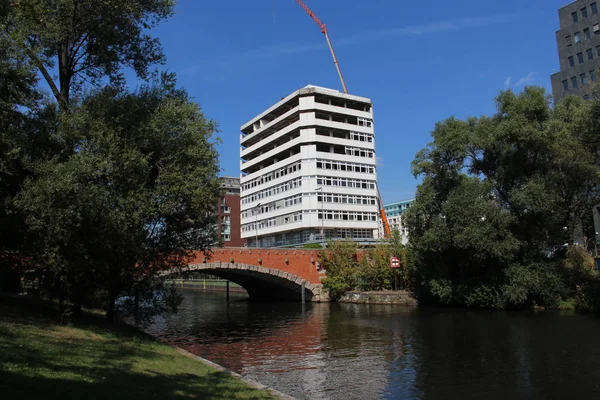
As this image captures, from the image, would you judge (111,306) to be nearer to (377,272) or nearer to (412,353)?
(412,353)

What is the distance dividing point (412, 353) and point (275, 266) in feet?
113

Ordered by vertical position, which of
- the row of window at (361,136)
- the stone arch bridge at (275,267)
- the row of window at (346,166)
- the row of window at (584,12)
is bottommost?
the stone arch bridge at (275,267)

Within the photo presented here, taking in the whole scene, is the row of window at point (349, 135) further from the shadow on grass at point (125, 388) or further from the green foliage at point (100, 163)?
the shadow on grass at point (125, 388)

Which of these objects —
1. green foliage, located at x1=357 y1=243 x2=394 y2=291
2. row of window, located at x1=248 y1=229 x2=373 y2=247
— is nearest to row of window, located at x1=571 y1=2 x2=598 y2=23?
row of window, located at x1=248 y1=229 x2=373 y2=247

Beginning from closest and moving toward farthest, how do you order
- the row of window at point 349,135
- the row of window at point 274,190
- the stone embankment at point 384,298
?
the stone embankment at point 384,298 → the row of window at point 274,190 → the row of window at point 349,135

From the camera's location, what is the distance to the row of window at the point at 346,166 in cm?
9050

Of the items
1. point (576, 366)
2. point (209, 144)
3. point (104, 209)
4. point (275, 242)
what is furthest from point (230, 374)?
point (275, 242)

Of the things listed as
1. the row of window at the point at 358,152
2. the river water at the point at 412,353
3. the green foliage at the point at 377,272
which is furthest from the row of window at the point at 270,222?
the river water at the point at 412,353

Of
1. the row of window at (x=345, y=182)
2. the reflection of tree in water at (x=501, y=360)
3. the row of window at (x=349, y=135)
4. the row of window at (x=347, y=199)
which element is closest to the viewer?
the reflection of tree in water at (x=501, y=360)

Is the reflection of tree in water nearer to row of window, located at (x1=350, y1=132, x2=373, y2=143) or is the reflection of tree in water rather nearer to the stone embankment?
the stone embankment

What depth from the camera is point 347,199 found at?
300 ft

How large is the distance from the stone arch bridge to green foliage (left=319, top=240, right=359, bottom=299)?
3.22ft

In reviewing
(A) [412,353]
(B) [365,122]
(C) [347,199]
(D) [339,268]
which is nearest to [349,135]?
(B) [365,122]

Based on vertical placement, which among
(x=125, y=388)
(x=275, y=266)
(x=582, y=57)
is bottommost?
(x=125, y=388)
